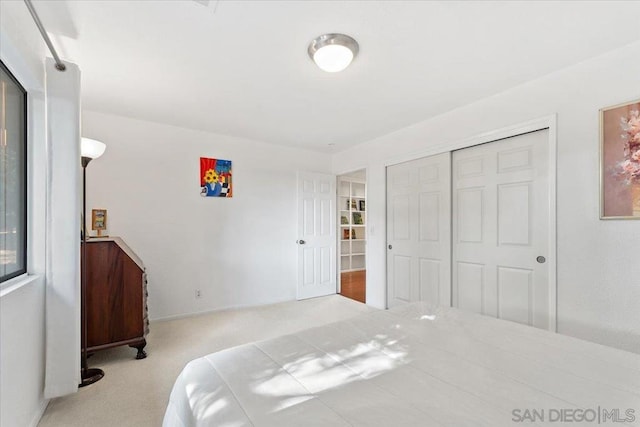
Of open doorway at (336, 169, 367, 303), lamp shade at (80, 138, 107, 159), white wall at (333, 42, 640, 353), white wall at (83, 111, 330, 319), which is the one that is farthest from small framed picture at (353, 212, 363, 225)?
lamp shade at (80, 138, 107, 159)

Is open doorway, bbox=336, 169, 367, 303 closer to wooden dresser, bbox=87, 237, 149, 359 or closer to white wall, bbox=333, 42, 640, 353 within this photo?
white wall, bbox=333, 42, 640, 353

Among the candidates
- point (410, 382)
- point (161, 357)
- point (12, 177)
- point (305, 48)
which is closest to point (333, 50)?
point (305, 48)

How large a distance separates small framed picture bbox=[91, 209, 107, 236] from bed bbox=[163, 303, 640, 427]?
2.63 m

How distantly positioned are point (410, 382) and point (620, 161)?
2.21 m

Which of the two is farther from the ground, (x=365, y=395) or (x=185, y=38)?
(x=185, y=38)

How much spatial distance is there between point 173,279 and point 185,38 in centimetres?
273

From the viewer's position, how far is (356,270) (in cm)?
675

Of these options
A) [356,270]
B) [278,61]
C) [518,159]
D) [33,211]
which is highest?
[278,61]

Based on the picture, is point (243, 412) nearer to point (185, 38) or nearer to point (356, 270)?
point (185, 38)

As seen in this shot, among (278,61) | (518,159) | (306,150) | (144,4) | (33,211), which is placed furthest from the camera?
(306,150)

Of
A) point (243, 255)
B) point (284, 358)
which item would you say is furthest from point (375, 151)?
point (284, 358)

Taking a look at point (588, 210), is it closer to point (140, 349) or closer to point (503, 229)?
point (503, 229)

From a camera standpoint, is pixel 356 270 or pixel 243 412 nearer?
pixel 243 412

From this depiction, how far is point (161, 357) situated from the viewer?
8.13 ft
